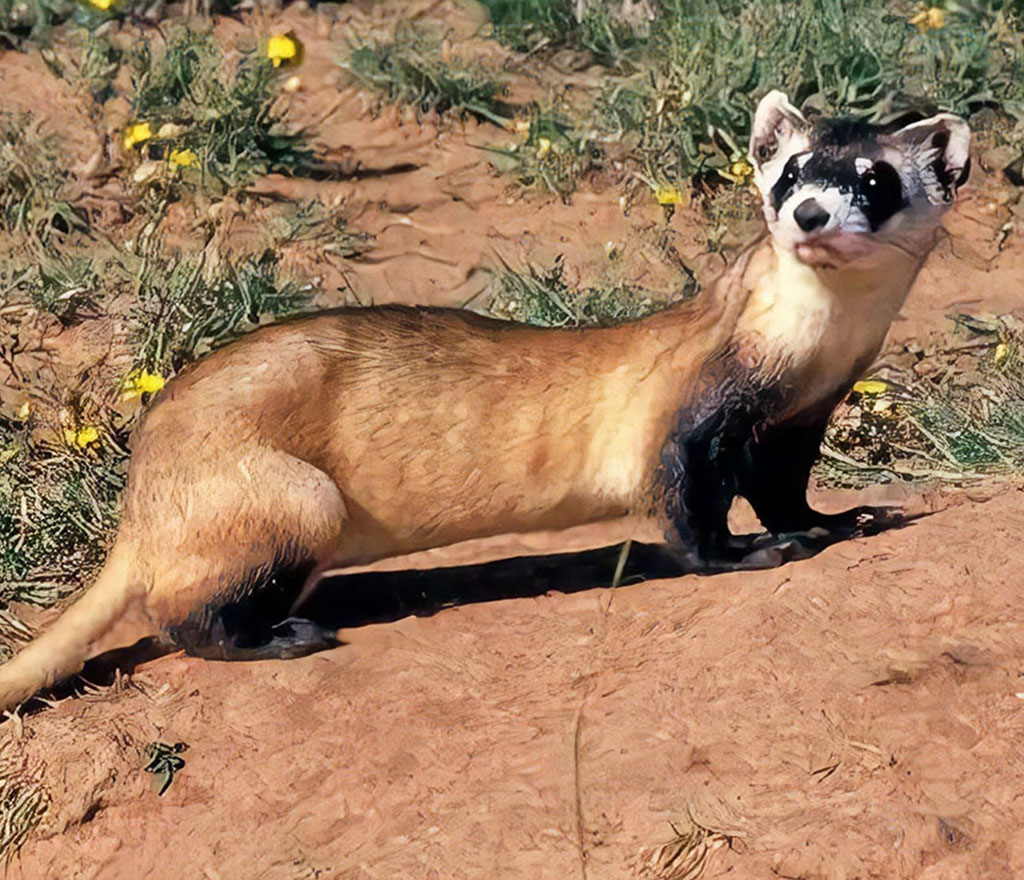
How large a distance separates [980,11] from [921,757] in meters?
5.16

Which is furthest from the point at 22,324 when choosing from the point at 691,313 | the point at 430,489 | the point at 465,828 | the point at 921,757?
the point at 921,757

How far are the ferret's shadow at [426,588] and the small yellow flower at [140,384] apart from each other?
1.03 m

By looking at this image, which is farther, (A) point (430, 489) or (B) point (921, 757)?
(A) point (430, 489)

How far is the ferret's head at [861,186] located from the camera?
12.2ft

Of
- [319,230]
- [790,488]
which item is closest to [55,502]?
[319,230]

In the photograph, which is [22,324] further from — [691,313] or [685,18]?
[685,18]

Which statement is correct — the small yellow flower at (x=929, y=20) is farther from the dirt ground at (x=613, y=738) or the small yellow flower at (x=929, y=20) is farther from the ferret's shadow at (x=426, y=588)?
the ferret's shadow at (x=426, y=588)

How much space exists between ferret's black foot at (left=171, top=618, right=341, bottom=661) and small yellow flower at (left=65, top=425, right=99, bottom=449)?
1201 millimetres

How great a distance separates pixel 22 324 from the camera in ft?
18.4

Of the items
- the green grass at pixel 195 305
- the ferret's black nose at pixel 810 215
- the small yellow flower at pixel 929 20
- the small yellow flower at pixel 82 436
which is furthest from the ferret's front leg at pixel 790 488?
the small yellow flower at pixel 929 20

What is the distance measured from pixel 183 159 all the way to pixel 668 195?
2.08 metres

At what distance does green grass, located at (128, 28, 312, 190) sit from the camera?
6562 mm

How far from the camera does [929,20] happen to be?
23.6 ft

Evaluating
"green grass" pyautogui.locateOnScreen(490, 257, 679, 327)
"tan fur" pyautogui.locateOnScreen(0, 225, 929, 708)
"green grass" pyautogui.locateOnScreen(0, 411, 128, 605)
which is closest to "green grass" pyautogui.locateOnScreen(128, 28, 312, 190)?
"green grass" pyautogui.locateOnScreen(490, 257, 679, 327)
